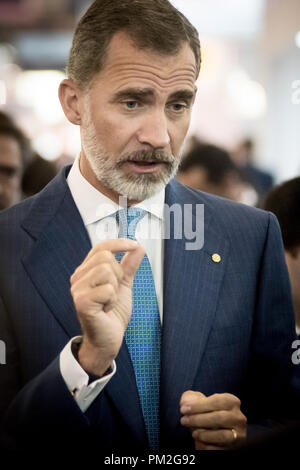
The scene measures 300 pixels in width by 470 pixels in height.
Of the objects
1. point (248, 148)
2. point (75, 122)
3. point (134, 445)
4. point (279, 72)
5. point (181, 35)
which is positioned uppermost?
point (279, 72)

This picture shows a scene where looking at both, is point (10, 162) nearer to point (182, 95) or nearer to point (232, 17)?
point (182, 95)

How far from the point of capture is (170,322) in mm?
1198

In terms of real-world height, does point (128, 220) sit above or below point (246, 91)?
below

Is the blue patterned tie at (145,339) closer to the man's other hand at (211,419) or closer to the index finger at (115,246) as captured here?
the man's other hand at (211,419)

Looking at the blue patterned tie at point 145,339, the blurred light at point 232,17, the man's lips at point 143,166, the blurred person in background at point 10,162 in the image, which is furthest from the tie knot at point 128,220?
the blurred light at point 232,17

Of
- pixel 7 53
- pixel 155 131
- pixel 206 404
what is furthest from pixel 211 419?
pixel 7 53

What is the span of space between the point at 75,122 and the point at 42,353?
0.51 m

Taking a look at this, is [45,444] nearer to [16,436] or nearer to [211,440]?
[16,436]

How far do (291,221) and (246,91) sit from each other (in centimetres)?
664

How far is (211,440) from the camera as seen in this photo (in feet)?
3.34

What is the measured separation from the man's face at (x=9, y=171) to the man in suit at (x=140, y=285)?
941 mm

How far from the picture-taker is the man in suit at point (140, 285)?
1055 millimetres

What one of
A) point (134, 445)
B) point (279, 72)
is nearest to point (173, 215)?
point (134, 445)

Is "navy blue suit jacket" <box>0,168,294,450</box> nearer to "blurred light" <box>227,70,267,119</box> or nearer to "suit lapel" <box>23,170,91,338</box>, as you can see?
"suit lapel" <box>23,170,91,338</box>
